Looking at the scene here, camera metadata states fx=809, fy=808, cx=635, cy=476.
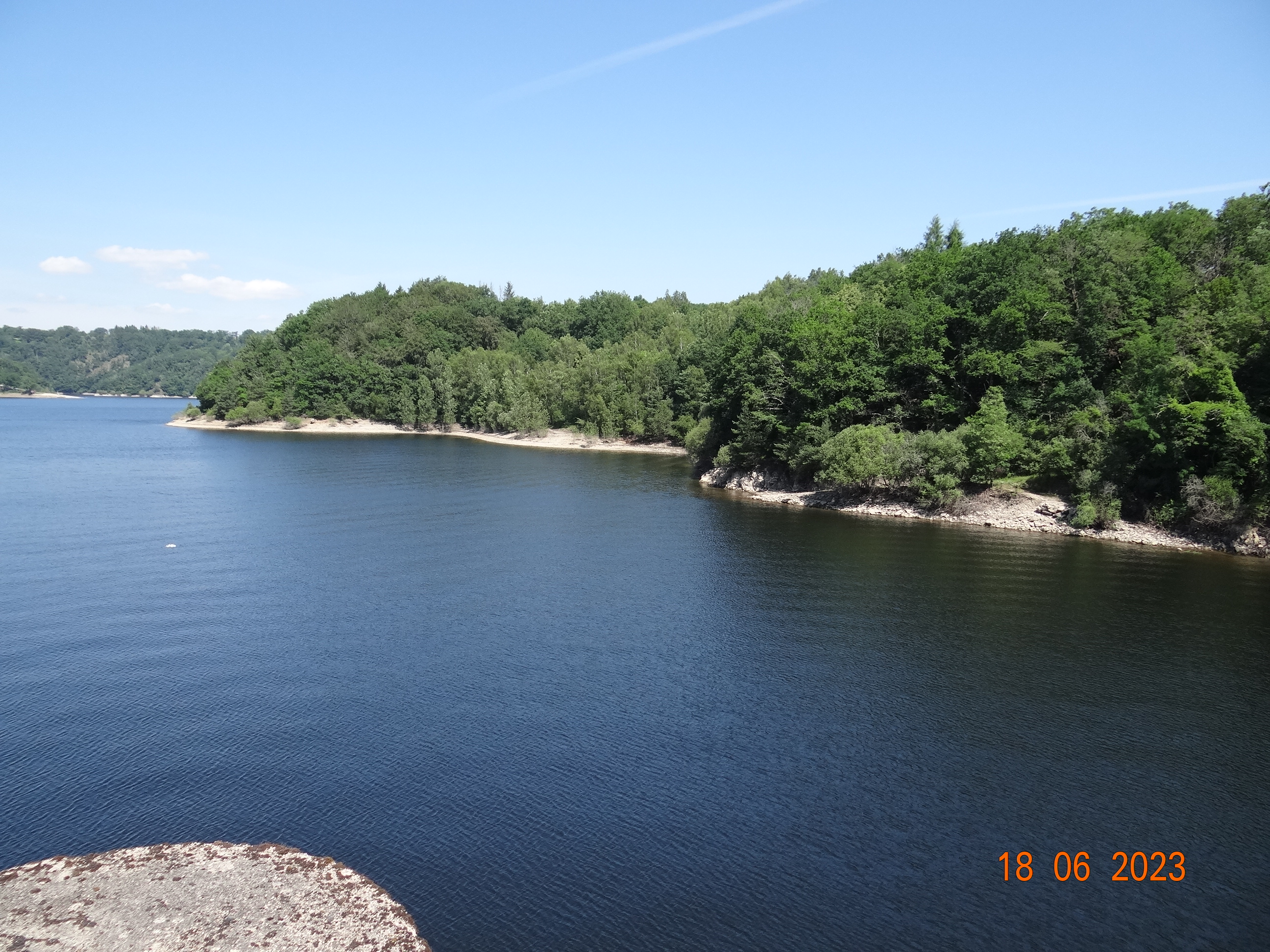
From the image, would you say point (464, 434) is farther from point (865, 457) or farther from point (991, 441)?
point (991, 441)

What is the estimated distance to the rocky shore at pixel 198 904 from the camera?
1552cm

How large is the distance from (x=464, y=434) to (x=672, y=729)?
130491 mm

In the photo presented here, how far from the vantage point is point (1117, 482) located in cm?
5619

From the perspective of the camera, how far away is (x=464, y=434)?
151500 millimetres

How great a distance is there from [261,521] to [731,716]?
44572 millimetres

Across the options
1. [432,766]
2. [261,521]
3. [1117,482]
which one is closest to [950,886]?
[432,766]

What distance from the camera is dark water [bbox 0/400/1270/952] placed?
719 inches

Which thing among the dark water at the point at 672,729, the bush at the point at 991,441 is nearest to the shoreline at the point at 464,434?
the bush at the point at 991,441

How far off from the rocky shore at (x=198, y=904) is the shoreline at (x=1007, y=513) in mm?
52884

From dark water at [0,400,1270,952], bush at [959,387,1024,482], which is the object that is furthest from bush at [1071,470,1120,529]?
bush at [959,387,1024,482]

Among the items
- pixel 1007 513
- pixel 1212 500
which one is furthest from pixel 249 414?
pixel 1212 500

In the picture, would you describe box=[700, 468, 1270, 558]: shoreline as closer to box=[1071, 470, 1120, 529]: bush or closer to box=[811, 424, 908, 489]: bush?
box=[1071, 470, 1120, 529]: bush

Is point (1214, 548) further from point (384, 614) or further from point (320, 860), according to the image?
point (320, 860)
